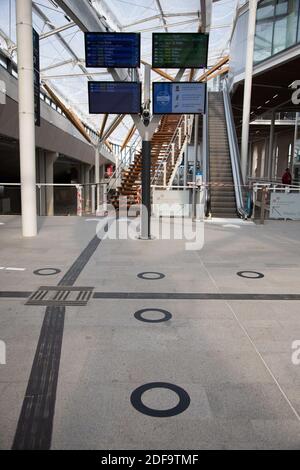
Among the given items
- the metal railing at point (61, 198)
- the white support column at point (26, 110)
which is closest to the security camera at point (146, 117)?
the white support column at point (26, 110)

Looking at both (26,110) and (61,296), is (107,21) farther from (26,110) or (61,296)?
(61,296)

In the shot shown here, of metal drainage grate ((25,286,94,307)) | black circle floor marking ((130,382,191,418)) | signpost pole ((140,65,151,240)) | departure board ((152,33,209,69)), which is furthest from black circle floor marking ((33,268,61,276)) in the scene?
departure board ((152,33,209,69))

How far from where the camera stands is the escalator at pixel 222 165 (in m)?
14.9

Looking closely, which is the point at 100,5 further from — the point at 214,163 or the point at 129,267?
the point at 129,267

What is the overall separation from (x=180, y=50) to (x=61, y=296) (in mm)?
6188

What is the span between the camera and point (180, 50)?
8.65 metres

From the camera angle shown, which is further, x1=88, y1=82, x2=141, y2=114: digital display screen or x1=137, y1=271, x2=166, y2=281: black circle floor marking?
x1=88, y1=82, x2=141, y2=114: digital display screen

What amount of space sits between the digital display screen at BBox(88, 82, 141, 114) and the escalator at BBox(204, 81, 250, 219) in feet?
17.1

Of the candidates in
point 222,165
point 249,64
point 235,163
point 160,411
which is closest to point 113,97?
point 160,411

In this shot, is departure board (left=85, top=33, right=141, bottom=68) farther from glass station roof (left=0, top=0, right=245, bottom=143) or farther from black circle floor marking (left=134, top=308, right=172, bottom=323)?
glass station roof (left=0, top=0, right=245, bottom=143)

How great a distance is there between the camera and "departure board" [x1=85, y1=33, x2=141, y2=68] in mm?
8414

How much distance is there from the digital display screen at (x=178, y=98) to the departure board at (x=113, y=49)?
78 cm

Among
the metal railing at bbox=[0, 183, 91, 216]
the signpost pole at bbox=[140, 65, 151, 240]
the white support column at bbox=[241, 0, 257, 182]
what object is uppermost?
the white support column at bbox=[241, 0, 257, 182]

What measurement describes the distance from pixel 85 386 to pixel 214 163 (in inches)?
612
